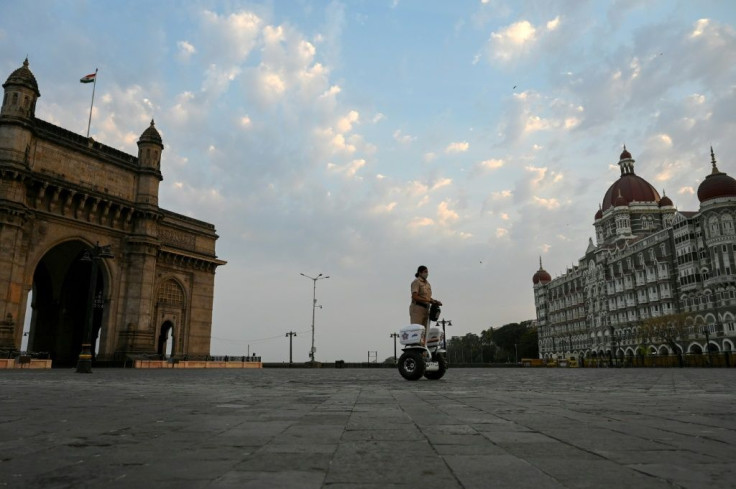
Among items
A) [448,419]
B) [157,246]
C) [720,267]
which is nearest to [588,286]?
[720,267]

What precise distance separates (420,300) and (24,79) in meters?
30.7

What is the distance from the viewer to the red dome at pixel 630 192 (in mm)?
90113

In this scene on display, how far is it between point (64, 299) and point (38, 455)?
135ft

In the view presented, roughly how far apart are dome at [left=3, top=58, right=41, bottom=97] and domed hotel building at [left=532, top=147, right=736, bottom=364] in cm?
5469

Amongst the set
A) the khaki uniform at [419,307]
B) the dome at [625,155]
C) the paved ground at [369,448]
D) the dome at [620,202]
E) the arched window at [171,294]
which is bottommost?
the paved ground at [369,448]

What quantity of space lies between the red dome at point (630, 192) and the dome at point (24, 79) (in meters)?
90.1

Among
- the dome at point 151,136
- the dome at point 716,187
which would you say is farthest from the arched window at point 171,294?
the dome at point 716,187

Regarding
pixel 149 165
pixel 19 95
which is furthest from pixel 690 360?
pixel 19 95

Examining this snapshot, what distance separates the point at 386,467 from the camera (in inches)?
101

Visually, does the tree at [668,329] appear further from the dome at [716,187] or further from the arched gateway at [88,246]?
the arched gateway at [88,246]

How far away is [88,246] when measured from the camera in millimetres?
32844

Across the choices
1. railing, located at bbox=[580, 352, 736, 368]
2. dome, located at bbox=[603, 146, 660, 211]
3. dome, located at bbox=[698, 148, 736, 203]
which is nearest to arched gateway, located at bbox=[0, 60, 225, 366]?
railing, located at bbox=[580, 352, 736, 368]

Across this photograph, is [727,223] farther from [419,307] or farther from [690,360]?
[419,307]

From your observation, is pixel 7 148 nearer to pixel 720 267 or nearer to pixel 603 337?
pixel 720 267
